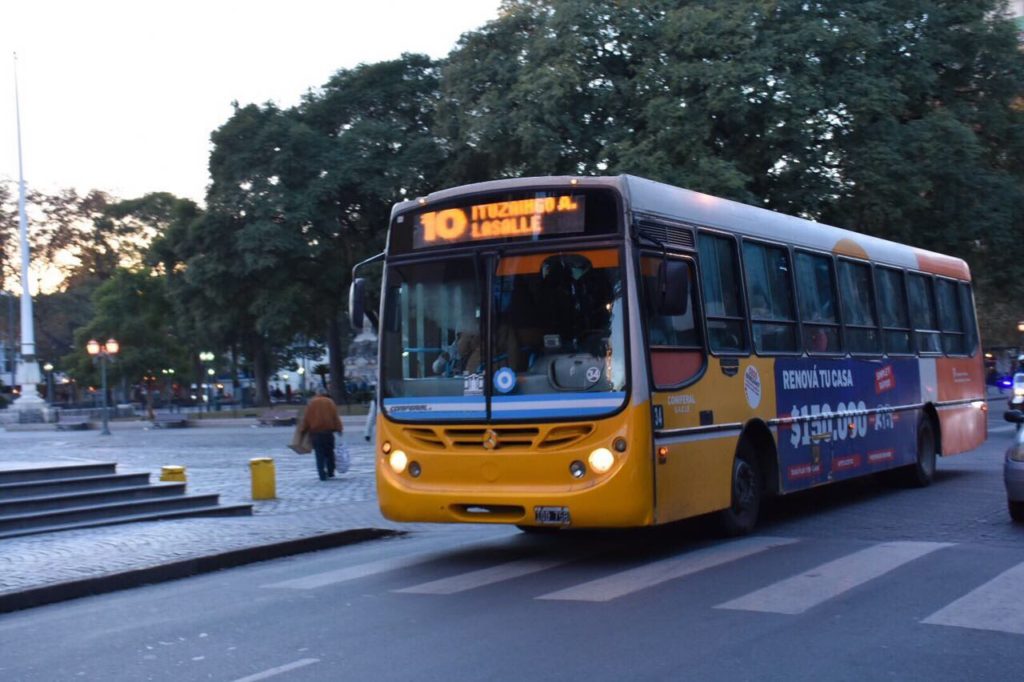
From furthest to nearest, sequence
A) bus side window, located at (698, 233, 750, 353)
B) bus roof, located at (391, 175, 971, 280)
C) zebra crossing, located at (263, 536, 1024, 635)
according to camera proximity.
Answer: bus side window, located at (698, 233, 750, 353)
bus roof, located at (391, 175, 971, 280)
zebra crossing, located at (263, 536, 1024, 635)

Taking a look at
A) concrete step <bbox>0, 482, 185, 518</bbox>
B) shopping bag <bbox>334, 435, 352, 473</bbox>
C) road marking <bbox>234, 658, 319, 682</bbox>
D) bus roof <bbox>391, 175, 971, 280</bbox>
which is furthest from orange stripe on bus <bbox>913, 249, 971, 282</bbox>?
road marking <bbox>234, 658, 319, 682</bbox>

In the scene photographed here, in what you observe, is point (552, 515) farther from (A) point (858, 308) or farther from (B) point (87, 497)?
(B) point (87, 497)

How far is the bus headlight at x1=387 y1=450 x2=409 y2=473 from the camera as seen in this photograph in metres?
10.7

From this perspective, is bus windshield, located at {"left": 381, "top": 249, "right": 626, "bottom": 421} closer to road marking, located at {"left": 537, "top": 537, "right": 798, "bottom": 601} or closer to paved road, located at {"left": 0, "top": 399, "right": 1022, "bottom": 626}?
road marking, located at {"left": 537, "top": 537, "right": 798, "bottom": 601}

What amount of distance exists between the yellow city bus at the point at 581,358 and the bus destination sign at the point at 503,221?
1 centimetres

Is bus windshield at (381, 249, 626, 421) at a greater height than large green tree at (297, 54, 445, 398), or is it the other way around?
large green tree at (297, 54, 445, 398)

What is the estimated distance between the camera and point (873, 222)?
31.1 meters

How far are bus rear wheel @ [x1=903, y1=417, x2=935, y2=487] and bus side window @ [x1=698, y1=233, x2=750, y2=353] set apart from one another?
5.71m

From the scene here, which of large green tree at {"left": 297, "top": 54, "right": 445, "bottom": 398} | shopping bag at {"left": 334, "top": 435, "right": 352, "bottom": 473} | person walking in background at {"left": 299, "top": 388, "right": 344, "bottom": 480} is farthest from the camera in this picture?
large green tree at {"left": 297, "top": 54, "right": 445, "bottom": 398}

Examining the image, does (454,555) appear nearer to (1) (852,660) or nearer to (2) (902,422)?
(1) (852,660)

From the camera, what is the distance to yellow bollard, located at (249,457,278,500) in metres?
17.4

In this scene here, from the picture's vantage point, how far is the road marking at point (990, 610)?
7342mm

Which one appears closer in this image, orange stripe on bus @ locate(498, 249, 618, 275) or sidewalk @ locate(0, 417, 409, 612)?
orange stripe on bus @ locate(498, 249, 618, 275)

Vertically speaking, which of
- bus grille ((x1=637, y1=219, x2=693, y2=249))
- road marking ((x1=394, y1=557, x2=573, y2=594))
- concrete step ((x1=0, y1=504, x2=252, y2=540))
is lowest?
road marking ((x1=394, y1=557, x2=573, y2=594))
